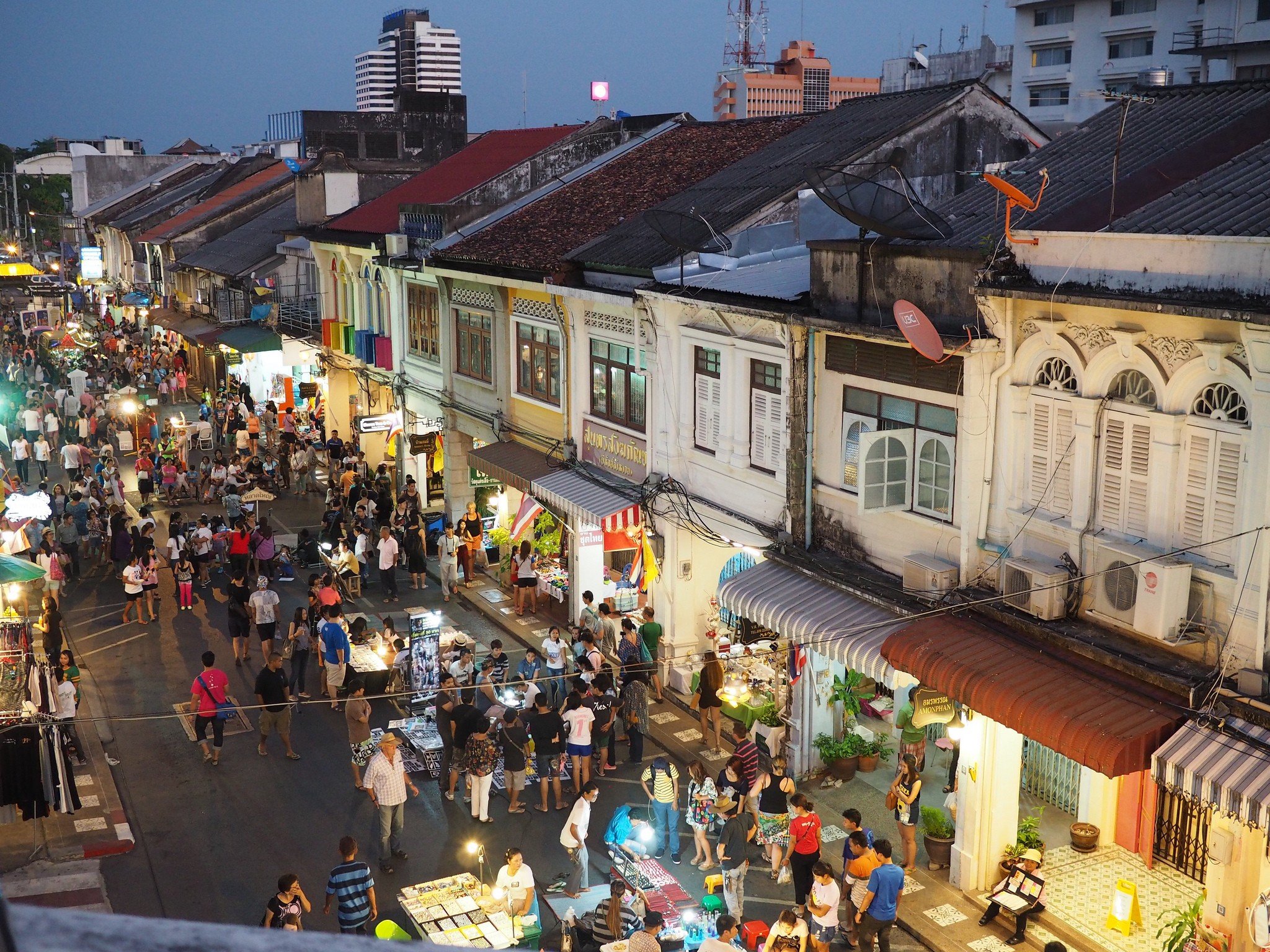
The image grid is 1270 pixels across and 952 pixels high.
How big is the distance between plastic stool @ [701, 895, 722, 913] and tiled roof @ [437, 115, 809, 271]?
41.0 feet

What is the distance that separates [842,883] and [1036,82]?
58608 millimetres

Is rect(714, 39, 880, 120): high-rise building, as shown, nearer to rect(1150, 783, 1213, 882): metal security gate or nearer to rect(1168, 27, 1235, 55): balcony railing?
rect(1168, 27, 1235, 55): balcony railing

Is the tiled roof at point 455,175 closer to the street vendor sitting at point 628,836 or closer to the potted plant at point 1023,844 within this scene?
the street vendor sitting at point 628,836

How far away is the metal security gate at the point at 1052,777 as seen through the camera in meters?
15.6

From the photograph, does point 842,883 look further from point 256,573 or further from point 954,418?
point 256,573

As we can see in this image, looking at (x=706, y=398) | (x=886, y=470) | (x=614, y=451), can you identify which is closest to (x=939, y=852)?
(x=886, y=470)

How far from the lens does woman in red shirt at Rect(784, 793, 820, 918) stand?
13586mm

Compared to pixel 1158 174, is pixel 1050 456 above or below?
below

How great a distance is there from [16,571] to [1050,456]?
1342 cm

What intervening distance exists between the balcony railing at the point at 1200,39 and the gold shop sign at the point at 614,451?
38740mm

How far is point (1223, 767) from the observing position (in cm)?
1027

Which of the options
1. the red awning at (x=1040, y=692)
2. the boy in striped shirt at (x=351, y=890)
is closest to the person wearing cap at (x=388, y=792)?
the boy in striped shirt at (x=351, y=890)

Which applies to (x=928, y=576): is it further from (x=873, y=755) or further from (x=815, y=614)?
(x=873, y=755)

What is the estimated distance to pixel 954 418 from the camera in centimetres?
1404
